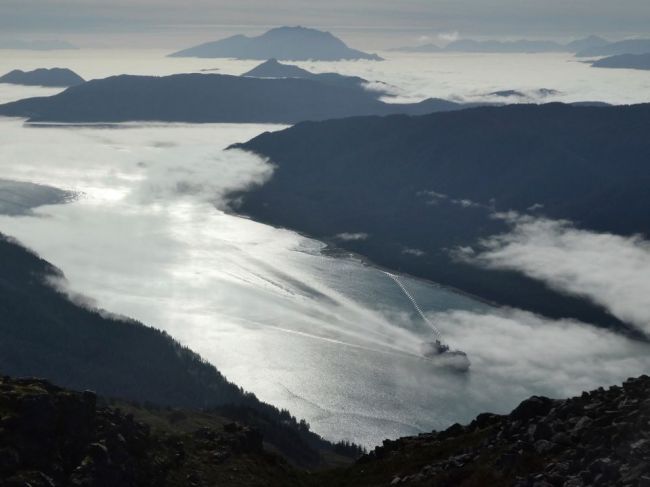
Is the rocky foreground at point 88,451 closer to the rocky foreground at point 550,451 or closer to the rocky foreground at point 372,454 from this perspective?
the rocky foreground at point 372,454

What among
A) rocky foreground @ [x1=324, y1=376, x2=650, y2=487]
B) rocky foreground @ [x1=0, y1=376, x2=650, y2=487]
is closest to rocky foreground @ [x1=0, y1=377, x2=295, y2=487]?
rocky foreground @ [x1=0, y1=376, x2=650, y2=487]

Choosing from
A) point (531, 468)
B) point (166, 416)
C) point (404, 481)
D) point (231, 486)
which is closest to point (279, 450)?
point (166, 416)

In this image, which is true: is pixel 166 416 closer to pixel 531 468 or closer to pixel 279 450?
pixel 279 450

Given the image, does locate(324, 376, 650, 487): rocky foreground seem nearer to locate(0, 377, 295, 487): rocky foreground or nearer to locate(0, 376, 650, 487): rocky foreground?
locate(0, 376, 650, 487): rocky foreground

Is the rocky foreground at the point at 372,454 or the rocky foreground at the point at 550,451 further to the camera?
the rocky foreground at the point at 372,454

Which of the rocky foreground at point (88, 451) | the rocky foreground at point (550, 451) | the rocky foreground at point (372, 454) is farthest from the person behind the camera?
the rocky foreground at point (88, 451)

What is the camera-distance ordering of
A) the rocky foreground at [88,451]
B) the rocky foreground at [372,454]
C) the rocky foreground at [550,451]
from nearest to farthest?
1. the rocky foreground at [550,451]
2. the rocky foreground at [372,454]
3. the rocky foreground at [88,451]

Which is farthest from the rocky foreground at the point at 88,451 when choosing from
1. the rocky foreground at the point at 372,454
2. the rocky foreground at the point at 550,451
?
the rocky foreground at the point at 550,451

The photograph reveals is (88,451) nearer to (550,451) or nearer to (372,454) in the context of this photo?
(372,454)
